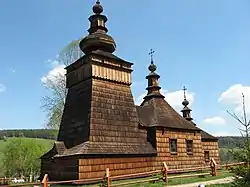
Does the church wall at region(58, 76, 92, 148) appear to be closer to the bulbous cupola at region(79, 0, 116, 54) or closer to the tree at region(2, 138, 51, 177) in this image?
the bulbous cupola at region(79, 0, 116, 54)

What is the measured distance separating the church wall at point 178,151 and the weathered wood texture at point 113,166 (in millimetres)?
1341

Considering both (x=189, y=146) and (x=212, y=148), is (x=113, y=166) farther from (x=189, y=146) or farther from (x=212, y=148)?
(x=212, y=148)

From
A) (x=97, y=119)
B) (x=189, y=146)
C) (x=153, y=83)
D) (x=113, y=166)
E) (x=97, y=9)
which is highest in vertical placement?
(x=97, y=9)

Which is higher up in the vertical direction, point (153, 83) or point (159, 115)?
point (153, 83)

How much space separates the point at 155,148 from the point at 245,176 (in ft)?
46.7

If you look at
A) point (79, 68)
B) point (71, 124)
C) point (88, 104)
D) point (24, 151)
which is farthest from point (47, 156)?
point (24, 151)

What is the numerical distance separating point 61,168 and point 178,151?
9.54 m

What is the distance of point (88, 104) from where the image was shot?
65.8 ft

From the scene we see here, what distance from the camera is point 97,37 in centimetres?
2325

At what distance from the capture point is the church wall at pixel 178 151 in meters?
22.5

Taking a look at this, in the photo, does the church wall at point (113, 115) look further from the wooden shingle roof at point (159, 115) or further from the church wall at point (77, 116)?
the wooden shingle roof at point (159, 115)

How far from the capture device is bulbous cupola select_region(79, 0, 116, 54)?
76.3 feet

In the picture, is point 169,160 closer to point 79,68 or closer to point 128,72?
point 128,72

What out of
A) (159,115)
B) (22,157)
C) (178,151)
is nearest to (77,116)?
(159,115)
